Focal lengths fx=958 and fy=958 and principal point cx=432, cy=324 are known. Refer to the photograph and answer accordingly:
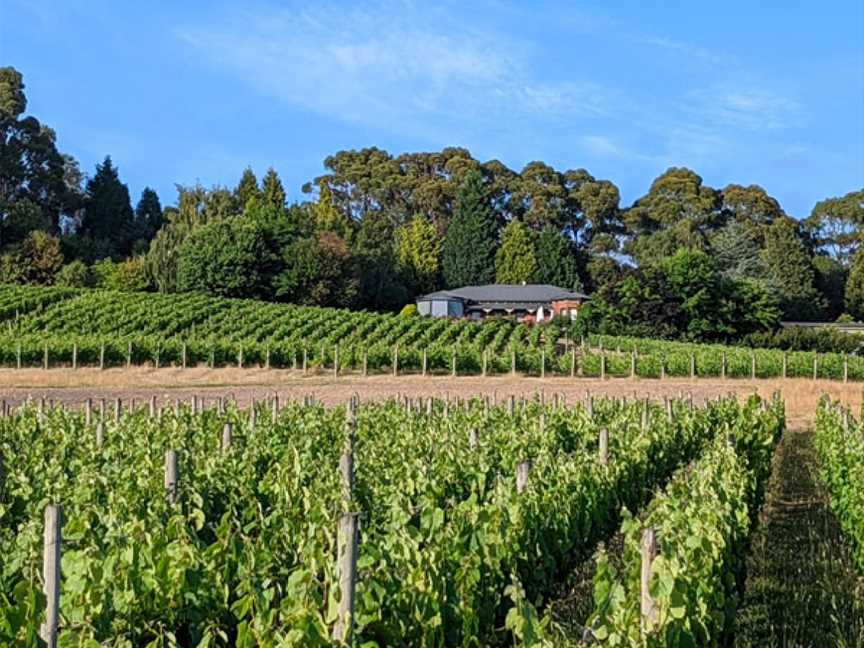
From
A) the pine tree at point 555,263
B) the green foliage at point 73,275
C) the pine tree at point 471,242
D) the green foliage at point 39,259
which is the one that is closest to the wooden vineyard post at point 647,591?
the green foliage at point 73,275

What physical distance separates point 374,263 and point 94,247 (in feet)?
58.3

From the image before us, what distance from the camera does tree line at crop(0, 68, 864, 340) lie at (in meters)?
45.1

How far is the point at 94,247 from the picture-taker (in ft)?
197

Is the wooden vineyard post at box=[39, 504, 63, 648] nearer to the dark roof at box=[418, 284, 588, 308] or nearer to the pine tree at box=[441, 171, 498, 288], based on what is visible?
the dark roof at box=[418, 284, 588, 308]

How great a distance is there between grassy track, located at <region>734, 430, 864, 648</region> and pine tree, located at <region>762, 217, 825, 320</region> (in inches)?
2046

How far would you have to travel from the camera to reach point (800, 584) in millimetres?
7453

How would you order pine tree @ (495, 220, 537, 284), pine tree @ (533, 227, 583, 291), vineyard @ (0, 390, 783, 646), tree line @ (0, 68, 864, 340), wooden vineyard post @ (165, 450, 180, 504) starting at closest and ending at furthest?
vineyard @ (0, 390, 783, 646), wooden vineyard post @ (165, 450, 180, 504), tree line @ (0, 68, 864, 340), pine tree @ (533, 227, 583, 291), pine tree @ (495, 220, 537, 284)

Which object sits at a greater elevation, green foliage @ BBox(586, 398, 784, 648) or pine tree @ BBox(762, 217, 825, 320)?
pine tree @ BBox(762, 217, 825, 320)

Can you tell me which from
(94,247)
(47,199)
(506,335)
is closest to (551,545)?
(506,335)

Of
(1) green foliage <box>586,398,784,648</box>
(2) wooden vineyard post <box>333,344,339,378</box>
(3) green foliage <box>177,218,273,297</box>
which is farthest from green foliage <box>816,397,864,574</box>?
(3) green foliage <box>177,218,273,297</box>

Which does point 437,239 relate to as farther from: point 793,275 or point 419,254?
point 793,275

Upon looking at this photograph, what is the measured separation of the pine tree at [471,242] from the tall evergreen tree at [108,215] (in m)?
23.0

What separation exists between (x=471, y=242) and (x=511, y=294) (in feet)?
29.0

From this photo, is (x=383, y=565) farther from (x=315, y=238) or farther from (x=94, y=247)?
(x=94, y=247)
